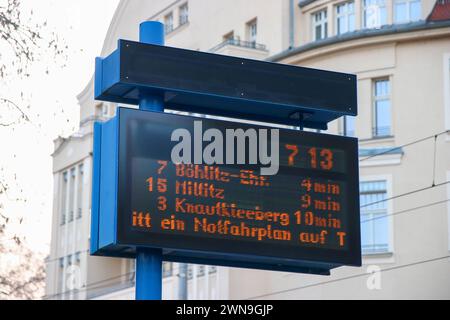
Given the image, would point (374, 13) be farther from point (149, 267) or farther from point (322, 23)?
point (149, 267)

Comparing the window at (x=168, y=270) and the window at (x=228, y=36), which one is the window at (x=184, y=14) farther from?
the window at (x=168, y=270)

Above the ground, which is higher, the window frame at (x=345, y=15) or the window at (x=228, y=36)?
the window at (x=228, y=36)

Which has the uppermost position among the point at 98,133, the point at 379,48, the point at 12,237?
the point at 379,48

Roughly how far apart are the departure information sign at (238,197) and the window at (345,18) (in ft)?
67.7

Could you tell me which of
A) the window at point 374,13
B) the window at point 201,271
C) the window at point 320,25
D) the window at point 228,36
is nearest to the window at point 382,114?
the window at point 374,13

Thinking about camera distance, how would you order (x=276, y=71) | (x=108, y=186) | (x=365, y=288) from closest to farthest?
(x=108, y=186), (x=276, y=71), (x=365, y=288)

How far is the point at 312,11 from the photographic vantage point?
36875 mm

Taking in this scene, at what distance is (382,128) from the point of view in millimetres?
34719

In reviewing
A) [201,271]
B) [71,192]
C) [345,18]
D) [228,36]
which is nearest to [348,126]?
[345,18]

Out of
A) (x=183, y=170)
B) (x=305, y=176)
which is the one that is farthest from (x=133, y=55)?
(x=305, y=176)

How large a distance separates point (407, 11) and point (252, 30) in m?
5.55

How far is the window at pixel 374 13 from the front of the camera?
3512cm

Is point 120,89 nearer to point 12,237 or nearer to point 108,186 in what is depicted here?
point 108,186

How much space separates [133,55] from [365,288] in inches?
784
